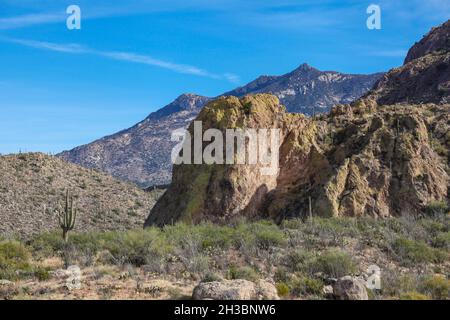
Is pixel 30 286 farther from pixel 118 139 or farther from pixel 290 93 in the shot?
pixel 290 93

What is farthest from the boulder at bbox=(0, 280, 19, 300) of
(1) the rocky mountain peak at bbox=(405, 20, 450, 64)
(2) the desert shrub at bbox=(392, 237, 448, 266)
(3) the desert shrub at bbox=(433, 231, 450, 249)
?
(1) the rocky mountain peak at bbox=(405, 20, 450, 64)

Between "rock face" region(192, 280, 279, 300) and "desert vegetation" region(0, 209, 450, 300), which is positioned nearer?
"rock face" region(192, 280, 279, 300)

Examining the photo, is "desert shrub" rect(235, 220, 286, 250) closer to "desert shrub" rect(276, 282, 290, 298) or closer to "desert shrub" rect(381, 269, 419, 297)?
"desert shrub" rect(276, 282, 290, 298)

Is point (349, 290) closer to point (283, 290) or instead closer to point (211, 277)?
point (283, 290)

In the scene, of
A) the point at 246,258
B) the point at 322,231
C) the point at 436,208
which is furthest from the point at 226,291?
the point at 436,208

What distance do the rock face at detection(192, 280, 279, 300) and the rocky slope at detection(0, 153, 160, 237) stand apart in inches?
968

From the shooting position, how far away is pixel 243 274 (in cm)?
1191

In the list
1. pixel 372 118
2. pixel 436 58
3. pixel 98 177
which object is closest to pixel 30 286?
pixel 372 118

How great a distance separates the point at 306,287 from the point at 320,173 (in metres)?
8.17

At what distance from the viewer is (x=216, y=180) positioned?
58.6 feet

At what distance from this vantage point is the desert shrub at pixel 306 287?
1097cm

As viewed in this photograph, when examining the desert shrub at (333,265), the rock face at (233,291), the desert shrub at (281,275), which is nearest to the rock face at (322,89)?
the desert shrub at (333,265)

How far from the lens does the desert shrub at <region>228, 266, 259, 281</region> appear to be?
38.5ft
